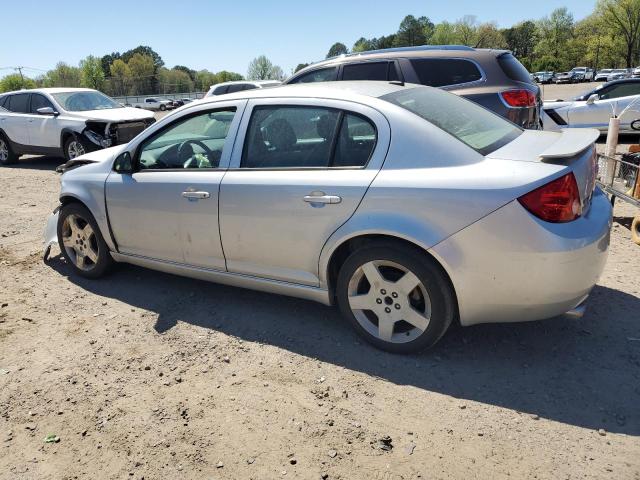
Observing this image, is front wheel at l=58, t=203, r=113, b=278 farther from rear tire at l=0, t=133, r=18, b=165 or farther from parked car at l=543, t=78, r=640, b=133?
parked car at l=543, t=78, r=640, b=133

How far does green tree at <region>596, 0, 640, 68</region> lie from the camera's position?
75.3 m

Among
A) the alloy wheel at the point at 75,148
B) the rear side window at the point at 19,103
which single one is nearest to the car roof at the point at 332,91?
the alloy wheel at the point at 75,148

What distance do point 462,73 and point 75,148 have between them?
27.1ft

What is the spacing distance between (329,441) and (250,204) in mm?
1630

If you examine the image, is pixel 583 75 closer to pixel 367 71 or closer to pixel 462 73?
pixel 462 73

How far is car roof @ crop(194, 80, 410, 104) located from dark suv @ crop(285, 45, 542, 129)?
3324mm

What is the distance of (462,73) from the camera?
6.96 meters

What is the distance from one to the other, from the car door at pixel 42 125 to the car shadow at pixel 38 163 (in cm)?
65

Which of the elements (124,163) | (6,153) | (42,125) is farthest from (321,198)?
(6,153)

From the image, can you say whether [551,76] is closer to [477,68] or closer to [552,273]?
[477,68]

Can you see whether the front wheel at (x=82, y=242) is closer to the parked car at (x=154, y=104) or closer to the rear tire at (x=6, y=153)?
the rear tire at (x=6, y=153)

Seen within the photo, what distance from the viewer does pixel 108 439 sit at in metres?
2.68

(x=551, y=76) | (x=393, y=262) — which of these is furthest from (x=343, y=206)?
(x=551, y=76)

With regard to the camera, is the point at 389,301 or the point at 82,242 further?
the point at 82,242
